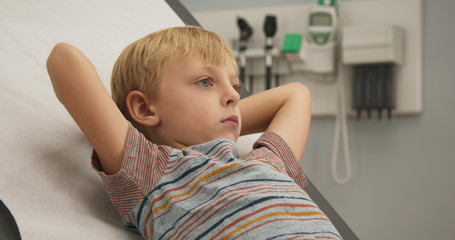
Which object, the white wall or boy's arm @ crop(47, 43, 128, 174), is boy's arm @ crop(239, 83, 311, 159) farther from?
the white wall

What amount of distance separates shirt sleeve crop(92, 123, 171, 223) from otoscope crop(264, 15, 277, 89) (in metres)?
1.04

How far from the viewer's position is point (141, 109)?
600 millimetres

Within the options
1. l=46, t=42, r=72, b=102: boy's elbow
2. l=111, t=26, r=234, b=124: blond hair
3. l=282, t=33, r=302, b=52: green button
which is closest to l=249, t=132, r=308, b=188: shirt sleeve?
l=111, t=26, r=234, b=124: blond hair

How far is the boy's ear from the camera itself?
59 cm

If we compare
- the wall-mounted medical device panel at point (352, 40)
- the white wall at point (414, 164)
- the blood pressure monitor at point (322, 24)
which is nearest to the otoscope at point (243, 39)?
the wall-mounted medical device panel at point (352, 40)

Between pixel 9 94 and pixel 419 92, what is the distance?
3.82ft

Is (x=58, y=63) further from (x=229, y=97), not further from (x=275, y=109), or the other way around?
(x=275, y=109)

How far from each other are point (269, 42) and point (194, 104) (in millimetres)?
989

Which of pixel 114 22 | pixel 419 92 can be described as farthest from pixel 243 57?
pixel 114 22

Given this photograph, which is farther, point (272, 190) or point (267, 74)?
point (267, 74)

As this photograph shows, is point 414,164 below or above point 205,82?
below

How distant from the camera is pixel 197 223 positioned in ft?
1.59

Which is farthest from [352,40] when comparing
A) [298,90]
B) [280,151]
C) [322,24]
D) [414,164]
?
[280,151]

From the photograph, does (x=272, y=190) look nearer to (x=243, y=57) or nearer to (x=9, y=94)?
(x=9, y=94)
